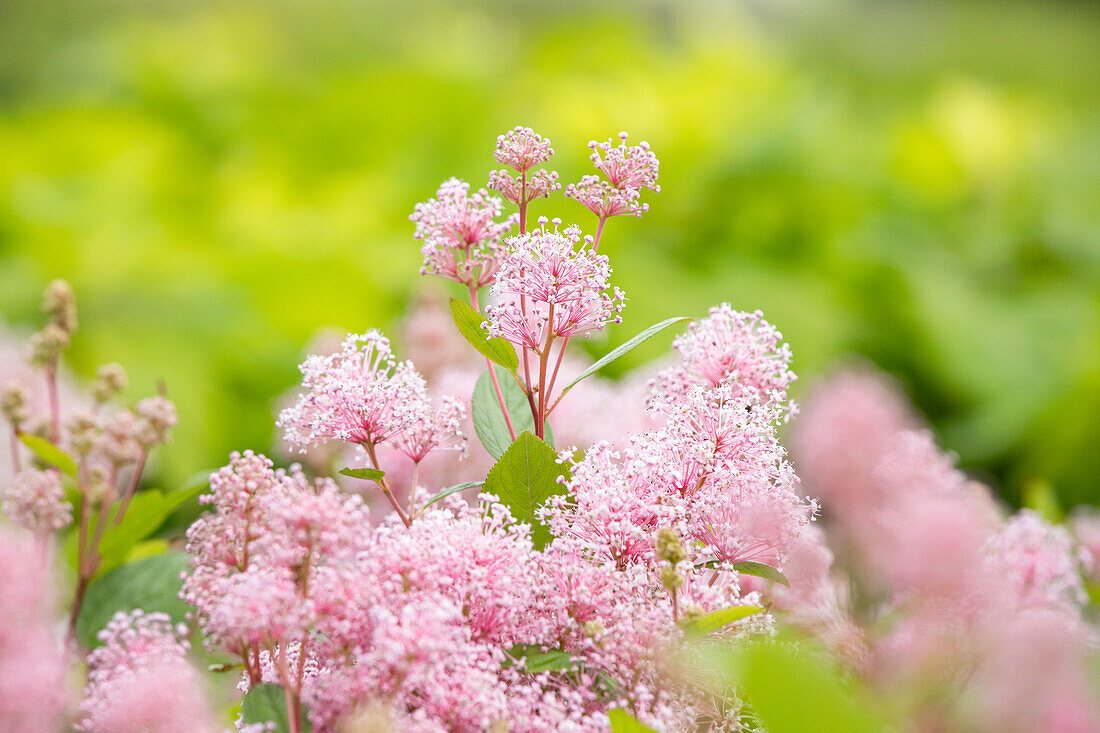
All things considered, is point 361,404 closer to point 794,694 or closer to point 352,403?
point 352,403

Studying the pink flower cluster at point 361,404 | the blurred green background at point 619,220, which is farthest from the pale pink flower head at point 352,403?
the blurred green background at point 619,220

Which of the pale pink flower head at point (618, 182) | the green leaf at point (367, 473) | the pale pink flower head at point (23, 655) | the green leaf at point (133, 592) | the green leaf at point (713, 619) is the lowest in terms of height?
the pale pink flower head at point (23, 655)

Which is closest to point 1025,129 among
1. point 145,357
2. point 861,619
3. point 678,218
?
point 678,218

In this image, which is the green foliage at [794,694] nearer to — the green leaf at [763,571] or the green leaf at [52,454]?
the green leaf at [763,571]

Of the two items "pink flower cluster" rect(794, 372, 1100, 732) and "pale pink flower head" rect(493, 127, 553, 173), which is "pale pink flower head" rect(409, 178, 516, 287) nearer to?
"pale pink flower head" rect(493, 127, 553, 173)

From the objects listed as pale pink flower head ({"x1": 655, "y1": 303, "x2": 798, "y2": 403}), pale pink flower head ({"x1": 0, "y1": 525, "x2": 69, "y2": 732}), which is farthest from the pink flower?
pale pink flower head ({"x1": 0, "y1": 525, "x2": 69, "y2": 732})

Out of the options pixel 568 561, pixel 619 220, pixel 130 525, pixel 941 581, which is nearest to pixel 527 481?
pixel 568 561

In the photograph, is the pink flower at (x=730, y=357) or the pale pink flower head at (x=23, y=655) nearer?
the pale pink flower head at (x=23, y=655)
